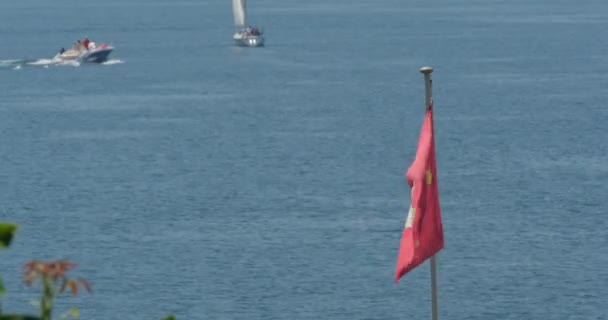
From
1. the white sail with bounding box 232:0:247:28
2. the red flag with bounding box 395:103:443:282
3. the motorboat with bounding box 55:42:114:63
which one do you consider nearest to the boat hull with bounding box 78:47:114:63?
the motorboat with bounding box 55:42:114:63

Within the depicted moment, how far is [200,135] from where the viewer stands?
111500mm

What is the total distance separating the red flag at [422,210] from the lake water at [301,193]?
30.6m

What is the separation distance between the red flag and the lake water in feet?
100

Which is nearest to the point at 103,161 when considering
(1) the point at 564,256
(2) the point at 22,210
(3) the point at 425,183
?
(2) the point at 22,210

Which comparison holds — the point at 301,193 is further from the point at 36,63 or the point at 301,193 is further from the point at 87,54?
the point at 87,54

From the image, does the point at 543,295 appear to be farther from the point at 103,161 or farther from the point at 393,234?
the point at 103,161

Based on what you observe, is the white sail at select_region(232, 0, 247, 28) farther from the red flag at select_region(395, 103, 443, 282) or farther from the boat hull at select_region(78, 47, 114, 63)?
the red flag at select_region(395, 103, 443, 282)

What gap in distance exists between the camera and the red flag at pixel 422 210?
819 inches

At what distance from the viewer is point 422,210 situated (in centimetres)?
2077

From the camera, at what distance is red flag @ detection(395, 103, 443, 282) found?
20797mm

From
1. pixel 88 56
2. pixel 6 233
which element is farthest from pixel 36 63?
pixel 6 233

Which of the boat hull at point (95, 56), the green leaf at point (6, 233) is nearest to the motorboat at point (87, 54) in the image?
the boat hull at point (95, 56)

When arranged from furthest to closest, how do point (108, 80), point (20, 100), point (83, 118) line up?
point (108, 80), point (20, 100), point (83, 118)

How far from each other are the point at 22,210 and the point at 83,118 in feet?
152
